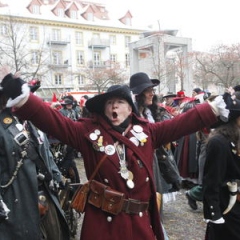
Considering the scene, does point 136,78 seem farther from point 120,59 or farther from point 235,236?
point 120,59

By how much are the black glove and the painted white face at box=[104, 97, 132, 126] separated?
69 cm

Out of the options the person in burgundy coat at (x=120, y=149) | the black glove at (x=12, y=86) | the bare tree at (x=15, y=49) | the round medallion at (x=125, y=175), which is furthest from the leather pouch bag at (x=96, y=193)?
the bare tree at (x=15, y=49)

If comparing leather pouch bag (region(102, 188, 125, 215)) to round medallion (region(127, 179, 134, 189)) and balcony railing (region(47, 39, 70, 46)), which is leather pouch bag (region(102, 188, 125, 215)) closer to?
round medallion (region(127, 179, 134, 189))

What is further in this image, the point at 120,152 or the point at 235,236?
the point at 235,236

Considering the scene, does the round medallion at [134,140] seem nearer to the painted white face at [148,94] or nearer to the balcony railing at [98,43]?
the painted white face at [148,94]

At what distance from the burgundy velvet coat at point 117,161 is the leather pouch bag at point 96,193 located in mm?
43

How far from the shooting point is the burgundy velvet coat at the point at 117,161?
2.46 metres

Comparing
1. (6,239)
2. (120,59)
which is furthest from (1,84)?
(120,59)

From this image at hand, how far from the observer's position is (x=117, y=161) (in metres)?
2.49

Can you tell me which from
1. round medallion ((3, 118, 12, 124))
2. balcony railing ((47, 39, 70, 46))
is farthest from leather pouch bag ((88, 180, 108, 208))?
balcony railing ((47, 39, 70, 46))

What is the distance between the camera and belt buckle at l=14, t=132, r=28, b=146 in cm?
297

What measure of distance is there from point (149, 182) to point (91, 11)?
54.6 m

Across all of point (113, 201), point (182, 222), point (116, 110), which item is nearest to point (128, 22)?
point (182, 222)

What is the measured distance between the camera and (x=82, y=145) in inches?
101
